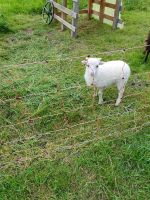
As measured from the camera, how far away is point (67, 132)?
16.1 ft

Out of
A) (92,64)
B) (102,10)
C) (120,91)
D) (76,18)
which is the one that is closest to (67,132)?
(92,64)

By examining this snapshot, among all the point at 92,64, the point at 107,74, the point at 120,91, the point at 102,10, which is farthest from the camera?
the point at 102,10

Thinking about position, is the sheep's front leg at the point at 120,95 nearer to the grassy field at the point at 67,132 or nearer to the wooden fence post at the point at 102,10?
the grassy field at the point at 67,132

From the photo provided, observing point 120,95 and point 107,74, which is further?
point 120,95

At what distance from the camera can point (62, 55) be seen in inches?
294

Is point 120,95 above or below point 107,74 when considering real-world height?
below

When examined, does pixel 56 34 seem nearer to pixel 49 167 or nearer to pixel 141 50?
pixel 141 50

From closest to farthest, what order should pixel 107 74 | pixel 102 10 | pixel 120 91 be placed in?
pixel 107 74, pixel 120 91, pixel 102 10

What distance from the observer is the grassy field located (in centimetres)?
411

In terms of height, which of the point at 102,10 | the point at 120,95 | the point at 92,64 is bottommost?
the point at 120,95

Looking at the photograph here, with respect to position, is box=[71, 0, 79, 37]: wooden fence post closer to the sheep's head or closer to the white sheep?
the white sheep

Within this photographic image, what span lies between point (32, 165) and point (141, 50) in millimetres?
4090

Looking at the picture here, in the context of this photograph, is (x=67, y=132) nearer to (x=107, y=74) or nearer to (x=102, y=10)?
(x=107, y=74)

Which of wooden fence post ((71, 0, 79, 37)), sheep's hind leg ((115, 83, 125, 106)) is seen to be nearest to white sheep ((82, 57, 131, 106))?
sheep's hind leg ((115, 83, 125, 106))
